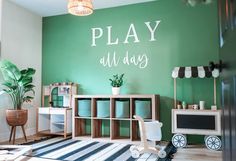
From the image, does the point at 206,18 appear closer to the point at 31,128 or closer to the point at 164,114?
the point at 164,114

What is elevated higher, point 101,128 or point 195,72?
point 195,72

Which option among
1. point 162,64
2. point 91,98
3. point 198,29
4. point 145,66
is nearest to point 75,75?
point 91,98

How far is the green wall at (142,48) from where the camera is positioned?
387 centimetres

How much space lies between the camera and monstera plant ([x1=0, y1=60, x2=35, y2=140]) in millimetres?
→ 3691

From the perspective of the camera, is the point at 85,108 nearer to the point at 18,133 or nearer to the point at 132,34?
the point at 18,133

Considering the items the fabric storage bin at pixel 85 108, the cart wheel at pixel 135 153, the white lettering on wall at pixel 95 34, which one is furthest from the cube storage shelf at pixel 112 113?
the white lettering on wall at pixel 95 34

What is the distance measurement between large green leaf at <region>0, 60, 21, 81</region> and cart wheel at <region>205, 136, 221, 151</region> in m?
3.26

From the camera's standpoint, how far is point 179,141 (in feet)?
11.5

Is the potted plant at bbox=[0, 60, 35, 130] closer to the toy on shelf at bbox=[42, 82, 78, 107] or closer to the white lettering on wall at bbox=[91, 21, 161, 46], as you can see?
the toy on shelf at bbox=[42, 82, 78, 107]

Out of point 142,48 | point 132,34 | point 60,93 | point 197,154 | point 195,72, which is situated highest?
point 132,34

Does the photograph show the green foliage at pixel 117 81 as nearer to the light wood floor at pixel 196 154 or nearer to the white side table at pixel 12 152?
the light wood floor at pixel 196 154

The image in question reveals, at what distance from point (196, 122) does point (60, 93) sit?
2.79 m

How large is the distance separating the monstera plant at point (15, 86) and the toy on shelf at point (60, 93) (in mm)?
781

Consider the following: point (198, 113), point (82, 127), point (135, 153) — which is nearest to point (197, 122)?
point (198, 113)
